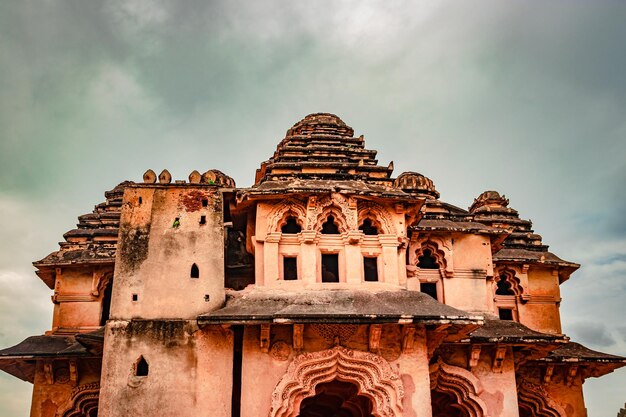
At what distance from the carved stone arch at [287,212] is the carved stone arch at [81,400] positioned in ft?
27.3

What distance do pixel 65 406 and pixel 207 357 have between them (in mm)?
8008

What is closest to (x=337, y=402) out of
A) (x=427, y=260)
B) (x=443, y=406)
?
(x=443, y=406)

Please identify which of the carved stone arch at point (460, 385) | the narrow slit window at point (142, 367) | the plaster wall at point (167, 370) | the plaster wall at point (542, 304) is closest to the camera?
the plaster wall at point (167, 370)

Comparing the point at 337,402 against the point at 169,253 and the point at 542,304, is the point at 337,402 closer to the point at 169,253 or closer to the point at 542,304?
the point at 169,253

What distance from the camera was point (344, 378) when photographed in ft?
54.7

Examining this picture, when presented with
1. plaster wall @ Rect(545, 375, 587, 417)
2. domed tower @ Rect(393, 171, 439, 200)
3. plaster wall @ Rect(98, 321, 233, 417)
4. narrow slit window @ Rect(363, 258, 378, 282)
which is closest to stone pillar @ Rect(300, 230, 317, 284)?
narrow slit window @ Rect(363, 258, 378, 282)

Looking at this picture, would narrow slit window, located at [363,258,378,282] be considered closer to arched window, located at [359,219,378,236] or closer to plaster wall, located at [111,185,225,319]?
arched window, located at [359,219,378,236]

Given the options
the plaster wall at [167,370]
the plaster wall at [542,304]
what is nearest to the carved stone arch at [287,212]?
the plaster wall at [167,370]

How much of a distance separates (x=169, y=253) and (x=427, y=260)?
27.5 feet

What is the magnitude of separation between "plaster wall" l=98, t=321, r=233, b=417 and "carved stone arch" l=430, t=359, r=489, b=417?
6.06 metres

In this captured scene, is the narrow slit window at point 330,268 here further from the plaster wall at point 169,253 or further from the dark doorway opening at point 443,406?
the dark doorway opening at point 443,406

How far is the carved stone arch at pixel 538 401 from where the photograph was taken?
22688mm

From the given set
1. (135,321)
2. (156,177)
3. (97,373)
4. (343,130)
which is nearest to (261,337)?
A: (135,321)

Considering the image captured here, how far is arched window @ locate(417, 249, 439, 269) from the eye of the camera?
21859 millimetres
